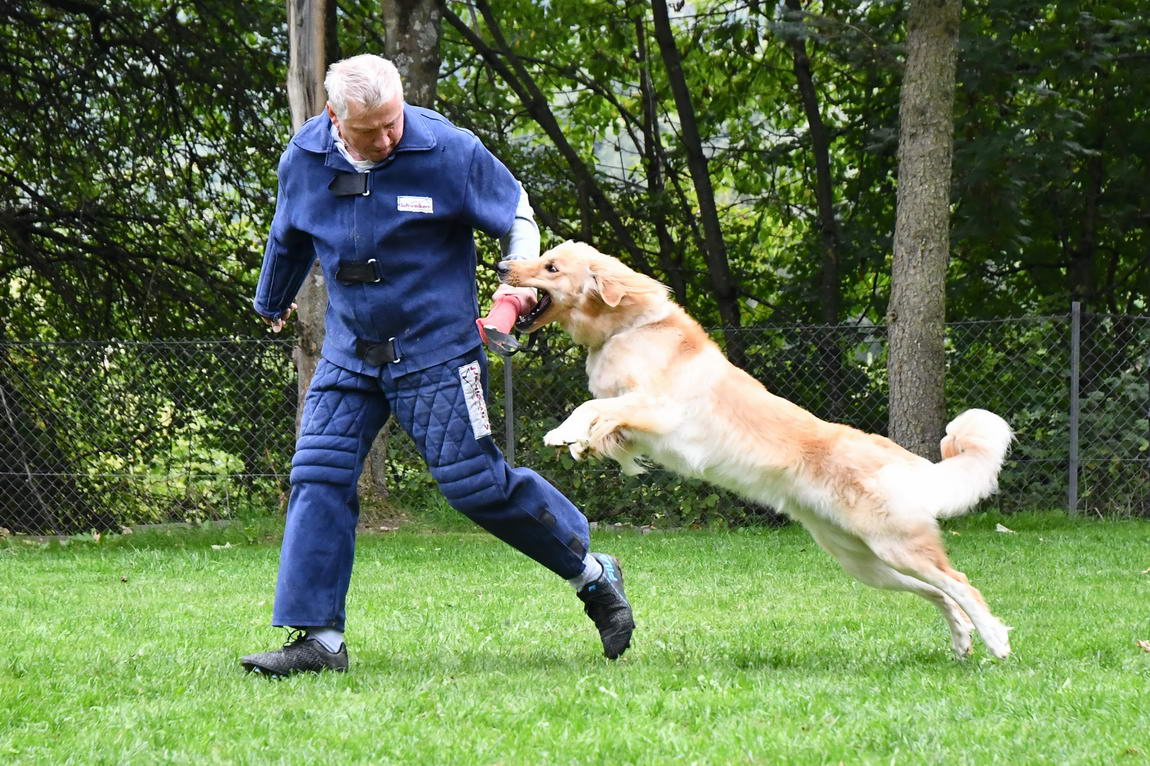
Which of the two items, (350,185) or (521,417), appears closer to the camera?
(350,185)

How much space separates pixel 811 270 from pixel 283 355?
490 cm

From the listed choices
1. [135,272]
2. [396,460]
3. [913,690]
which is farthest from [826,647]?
[135,272]

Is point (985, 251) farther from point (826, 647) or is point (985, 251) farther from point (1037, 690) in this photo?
point (1037, 690)

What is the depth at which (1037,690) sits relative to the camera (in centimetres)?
348

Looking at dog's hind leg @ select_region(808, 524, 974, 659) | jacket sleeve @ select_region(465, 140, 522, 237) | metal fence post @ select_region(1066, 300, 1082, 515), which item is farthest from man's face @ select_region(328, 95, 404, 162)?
metal fence post @ select_region(1066, 300, 1082, 515)

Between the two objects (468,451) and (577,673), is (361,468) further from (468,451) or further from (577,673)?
(577,673)

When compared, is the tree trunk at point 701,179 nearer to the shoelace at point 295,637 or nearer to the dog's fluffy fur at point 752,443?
the dog's fluffy fur at point 752,443

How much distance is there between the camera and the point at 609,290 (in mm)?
4543

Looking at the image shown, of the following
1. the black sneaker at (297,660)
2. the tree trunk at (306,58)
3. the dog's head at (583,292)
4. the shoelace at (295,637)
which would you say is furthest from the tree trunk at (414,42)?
the black sneaker at (297,660)

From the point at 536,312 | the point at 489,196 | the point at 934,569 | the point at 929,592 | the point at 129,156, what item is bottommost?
the point at 929,592

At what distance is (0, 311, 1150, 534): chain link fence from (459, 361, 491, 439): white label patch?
5.98 meters

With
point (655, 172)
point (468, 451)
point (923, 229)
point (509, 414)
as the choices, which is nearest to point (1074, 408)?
point (923, 229)

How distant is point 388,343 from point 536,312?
2.53 ft

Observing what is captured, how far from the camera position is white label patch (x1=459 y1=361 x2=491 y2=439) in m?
3.90
